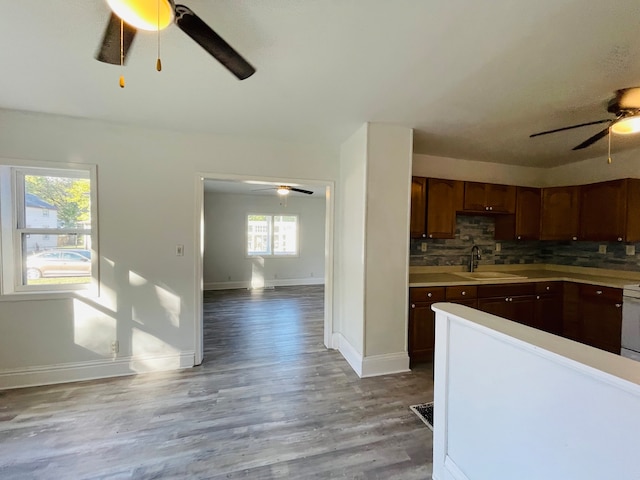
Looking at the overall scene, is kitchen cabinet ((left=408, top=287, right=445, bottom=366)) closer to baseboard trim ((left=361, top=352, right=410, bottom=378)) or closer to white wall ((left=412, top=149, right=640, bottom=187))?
baseboard trim ((left=361, top=352, right=410, bottom=378))

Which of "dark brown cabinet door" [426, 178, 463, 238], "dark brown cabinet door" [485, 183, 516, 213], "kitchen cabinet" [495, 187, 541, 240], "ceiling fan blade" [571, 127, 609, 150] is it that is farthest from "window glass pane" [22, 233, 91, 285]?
"kitchen cabinet" [495, 187, 541, 240]

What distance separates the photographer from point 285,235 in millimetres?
7691

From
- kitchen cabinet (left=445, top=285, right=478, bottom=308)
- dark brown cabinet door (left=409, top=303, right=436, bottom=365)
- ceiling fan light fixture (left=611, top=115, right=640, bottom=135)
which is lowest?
dark brown cabinet door (left=409, top=303, right=436, bottom=365)

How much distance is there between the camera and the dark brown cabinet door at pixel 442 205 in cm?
336

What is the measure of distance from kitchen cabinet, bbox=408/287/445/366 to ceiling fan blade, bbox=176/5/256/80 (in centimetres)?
252

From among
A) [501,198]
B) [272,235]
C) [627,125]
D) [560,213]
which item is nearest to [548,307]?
[560,213]

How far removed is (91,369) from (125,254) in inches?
45.4

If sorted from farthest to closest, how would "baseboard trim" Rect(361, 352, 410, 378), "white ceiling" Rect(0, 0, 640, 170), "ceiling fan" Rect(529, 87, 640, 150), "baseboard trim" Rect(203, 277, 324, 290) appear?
"baseboard trim" Rect(203, 277, 324, 290) → "baseboard trim" Rect(361, 352, 410, 378) → "ceiling fan" Rect(529, 87, 640, 150) → "white ceiling" Rect(0, 0, 640, 170)

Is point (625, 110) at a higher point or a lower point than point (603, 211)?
higher

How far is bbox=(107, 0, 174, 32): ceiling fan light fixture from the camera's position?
40.1 inches

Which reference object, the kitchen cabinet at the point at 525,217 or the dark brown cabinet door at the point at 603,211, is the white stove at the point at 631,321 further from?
the kitchen cabinet at the point at 525,217

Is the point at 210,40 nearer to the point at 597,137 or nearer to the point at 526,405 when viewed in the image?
the point at 526,405

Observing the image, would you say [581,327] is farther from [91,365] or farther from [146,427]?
[91,365]

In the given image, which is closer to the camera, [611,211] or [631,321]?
[631,321]
